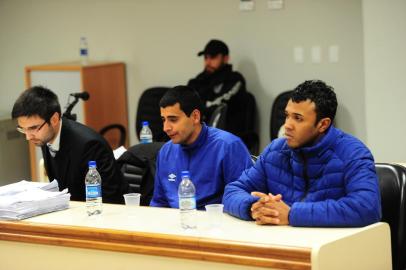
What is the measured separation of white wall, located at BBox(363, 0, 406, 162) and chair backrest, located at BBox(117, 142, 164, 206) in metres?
2.11

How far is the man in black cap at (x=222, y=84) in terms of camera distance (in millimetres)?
6695

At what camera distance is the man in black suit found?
3.89m

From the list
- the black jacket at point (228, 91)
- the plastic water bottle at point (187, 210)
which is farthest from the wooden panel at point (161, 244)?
the black jacket at point (228, 91)

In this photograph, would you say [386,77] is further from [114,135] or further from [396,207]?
[114,135]

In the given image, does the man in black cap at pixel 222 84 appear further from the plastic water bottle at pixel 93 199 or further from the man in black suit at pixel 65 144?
the plastic water bottle at pixel 93 199

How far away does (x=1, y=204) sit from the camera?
3332 millimetres

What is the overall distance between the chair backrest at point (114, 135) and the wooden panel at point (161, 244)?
3862mm

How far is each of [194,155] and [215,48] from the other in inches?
123

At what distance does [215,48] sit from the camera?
6703mm

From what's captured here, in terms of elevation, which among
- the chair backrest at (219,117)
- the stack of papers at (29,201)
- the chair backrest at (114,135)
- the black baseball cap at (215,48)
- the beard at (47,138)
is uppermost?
the black baseball cap at (215,48)

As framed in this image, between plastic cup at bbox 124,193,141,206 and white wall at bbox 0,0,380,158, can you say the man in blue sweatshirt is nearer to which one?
plastic cup at bbox 124,193,141,206

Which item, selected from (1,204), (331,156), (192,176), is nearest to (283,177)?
(331,156)

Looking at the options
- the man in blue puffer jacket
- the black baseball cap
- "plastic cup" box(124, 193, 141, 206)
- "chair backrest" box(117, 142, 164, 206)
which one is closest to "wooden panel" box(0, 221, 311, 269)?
the man in blue puffer jacket

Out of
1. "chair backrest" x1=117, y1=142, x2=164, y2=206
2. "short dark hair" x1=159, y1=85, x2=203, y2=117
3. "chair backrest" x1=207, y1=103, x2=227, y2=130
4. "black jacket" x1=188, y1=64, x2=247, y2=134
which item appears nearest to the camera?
"short dark hair" x1=159, y1=85, x2=203, y2=117
